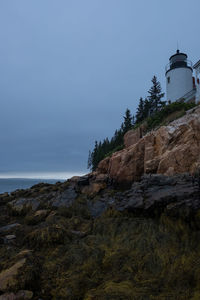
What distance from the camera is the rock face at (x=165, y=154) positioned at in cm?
866

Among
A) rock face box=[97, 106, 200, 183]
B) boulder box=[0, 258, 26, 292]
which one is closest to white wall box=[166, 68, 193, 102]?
rock face box=[97, 106, 200, 183]

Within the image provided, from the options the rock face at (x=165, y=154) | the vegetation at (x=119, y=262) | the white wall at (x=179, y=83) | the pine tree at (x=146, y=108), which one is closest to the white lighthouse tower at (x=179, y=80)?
the white wall at (x=179, y=83)

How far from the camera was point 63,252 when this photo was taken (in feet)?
14.8

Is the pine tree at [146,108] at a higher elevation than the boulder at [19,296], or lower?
higher

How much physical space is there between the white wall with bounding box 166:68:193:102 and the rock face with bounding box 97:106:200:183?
16862mm

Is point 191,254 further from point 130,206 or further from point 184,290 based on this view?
point 130,206

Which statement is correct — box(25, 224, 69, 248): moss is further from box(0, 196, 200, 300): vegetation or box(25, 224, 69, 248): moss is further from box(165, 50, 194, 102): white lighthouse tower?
box(165, 50, 194, 102): white lighthouse tower

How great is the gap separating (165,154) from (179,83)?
74.3 feet

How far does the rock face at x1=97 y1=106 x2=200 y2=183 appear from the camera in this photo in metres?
8.66

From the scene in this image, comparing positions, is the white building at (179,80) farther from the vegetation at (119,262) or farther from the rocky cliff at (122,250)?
the vegetation at (119,262)

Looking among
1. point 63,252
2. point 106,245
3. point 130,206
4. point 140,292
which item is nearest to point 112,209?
point 130,206

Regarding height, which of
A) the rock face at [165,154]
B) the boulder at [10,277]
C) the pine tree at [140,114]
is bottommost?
the boulder at [10,277]

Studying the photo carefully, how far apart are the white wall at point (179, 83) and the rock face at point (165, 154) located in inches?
664

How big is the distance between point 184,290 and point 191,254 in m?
→ 1.23
